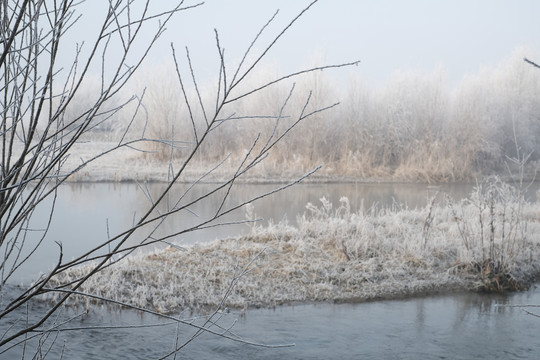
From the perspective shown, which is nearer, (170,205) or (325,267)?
(325,267)

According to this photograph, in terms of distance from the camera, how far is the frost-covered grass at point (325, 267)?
5082 mm

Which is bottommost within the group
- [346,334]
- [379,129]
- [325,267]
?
[346,334]

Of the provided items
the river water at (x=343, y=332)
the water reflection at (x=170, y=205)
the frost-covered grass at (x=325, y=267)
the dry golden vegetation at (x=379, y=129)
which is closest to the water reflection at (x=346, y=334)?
the river water at (x=343, y=332)

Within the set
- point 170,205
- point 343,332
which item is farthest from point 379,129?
point 343,332

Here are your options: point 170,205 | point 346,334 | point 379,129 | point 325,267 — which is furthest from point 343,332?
point 379,129

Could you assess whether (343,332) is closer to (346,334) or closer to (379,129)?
(346,334)

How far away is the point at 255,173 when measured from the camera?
1439 centimetres

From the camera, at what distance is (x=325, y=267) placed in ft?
19.1

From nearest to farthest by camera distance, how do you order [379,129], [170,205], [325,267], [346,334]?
[346,334]
[325,267]
[170,205]
[379,129]

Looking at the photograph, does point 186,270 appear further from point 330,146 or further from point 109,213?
point 330,146

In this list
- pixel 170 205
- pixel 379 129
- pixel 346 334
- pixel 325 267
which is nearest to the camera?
pixel 346 334

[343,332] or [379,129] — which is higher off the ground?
[379,129]

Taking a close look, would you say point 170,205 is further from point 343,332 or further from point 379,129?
point 379,129

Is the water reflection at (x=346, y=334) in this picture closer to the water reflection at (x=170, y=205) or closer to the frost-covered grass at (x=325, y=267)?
the frost-covered grass at (x=325, y=267)
